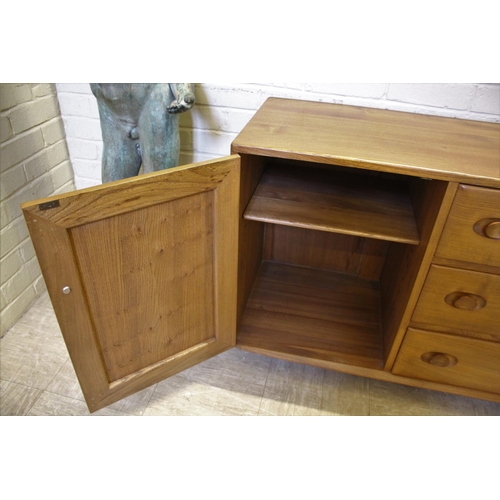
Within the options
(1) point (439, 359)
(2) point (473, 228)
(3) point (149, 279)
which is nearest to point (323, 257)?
(1) point (439, 359)

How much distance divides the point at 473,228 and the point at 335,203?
342mm

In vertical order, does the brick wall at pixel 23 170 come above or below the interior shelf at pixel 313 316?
above

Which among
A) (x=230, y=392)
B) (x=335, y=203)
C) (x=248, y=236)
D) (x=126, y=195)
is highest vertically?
(x=126, y=195)

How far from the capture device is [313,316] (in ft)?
4.35

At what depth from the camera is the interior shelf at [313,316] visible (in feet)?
3.95

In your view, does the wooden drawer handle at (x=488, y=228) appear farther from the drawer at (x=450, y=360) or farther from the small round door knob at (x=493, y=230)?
the drawer at (x=450, y=360)

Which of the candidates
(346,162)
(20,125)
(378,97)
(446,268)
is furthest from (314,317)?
(20,125)

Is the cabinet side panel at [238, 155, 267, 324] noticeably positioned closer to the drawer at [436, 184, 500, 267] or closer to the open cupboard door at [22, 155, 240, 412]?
the open cupboard door at [22, 155, 240, 412]

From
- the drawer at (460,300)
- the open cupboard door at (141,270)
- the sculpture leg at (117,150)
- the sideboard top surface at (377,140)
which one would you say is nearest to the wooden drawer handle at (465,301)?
the drawer at (460,300)

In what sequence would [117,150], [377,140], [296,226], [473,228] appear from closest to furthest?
[473,228] < [377,140] < [296,226] < [117,150]

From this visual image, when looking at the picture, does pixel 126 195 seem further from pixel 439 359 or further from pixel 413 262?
pixel 439 359

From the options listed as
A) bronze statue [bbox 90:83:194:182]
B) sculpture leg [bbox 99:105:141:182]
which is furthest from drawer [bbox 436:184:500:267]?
sculpture leg [bbox 99:105:141:182]

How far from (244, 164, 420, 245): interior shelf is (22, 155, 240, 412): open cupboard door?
0.54 feet

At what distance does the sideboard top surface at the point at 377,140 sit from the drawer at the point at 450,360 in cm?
43
